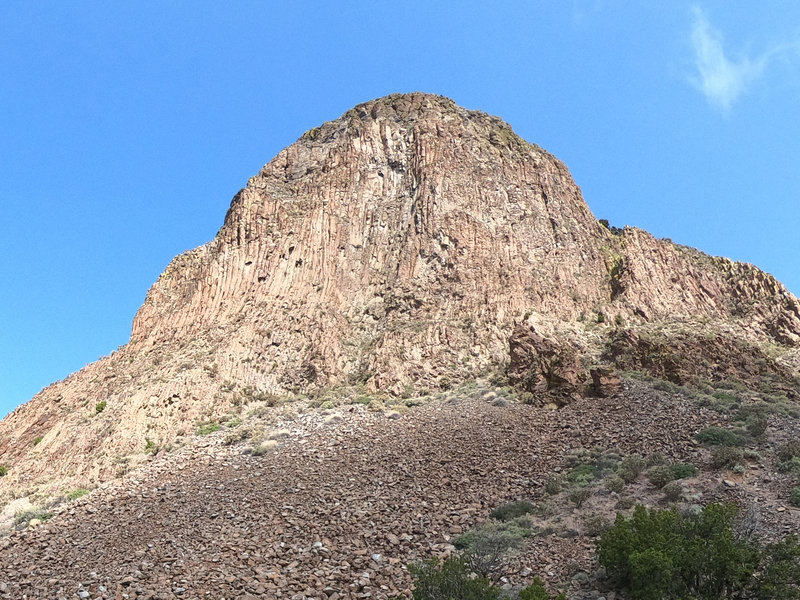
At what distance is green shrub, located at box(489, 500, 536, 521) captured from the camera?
14.9 meters

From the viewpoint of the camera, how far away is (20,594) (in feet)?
42.7

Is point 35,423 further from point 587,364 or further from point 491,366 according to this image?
point 587,364

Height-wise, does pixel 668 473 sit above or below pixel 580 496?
above

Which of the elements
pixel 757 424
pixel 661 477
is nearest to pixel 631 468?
pixel 661 477

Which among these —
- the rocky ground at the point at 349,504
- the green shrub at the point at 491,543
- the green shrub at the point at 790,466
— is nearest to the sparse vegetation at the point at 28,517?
the rocky ground at the point at 349,504

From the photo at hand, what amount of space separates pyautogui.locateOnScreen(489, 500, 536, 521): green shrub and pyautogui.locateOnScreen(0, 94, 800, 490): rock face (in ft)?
31.9

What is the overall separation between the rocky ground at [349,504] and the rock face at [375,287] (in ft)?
12.8

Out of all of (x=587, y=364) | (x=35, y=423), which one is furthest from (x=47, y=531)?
(x=587, y=364)

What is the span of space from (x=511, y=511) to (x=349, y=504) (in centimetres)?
421

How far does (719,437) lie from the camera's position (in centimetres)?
1773

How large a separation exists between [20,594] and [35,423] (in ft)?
61.8

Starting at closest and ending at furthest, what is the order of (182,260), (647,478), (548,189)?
(647,478), (182,260), (548,189)

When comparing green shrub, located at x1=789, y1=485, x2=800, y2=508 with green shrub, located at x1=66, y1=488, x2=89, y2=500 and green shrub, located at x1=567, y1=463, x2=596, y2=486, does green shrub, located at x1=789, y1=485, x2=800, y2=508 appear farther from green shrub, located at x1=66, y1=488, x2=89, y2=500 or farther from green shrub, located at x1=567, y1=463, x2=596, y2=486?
green shrub, located at x1=66, y1=488, x2=89, y2=500

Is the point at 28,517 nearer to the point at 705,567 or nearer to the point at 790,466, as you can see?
the point at 705,567
